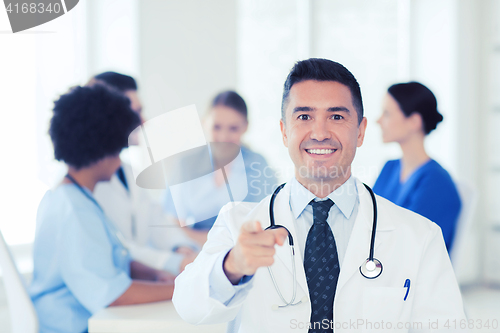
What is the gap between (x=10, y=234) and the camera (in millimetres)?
1234

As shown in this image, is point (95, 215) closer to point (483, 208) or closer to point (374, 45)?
point (374, 45)

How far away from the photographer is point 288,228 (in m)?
0.75

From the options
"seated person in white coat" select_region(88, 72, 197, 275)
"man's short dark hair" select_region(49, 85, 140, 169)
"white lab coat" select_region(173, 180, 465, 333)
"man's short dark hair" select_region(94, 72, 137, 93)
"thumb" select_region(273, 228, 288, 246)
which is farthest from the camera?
"man's short dark hair" select_region(94, 72, 137, 93)

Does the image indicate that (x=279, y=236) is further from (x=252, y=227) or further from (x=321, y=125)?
(x=321, y=125)

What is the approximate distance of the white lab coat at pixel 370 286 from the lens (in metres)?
0.69

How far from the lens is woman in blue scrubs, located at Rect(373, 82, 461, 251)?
1016 mm

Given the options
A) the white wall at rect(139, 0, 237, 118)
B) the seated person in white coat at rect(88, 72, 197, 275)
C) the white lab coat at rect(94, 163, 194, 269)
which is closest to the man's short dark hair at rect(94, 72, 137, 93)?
the seated person in white coat at rect(88, 72, 197, 275)

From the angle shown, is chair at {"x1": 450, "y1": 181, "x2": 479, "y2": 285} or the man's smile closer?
the man's smile

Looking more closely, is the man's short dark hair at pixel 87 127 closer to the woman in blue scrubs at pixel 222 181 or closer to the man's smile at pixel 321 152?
the woman in blue scrubs at pixel 222 181

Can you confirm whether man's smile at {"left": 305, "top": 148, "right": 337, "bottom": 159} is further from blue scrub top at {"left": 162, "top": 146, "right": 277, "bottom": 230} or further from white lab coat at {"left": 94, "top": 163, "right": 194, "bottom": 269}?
white lab coat at {"left": 94, "top": 163, "right": 194, "bottom": 269}

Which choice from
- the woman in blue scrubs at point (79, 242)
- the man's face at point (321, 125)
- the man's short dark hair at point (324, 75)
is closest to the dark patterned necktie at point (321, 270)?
the man's face at point (321, 125)

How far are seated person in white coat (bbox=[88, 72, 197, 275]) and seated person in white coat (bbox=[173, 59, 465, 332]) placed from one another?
0.53m

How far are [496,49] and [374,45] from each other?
1289 mm

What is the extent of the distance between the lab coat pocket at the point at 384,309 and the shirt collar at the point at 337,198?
0.50ft
